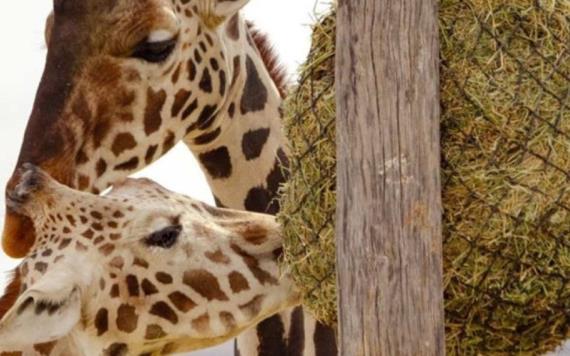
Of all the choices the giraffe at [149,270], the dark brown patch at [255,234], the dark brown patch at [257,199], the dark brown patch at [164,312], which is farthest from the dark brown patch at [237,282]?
the dark brown patch at [257,199]

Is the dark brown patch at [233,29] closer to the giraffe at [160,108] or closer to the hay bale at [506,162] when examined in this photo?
the giraffe at [160,108]

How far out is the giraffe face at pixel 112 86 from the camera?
697 cm

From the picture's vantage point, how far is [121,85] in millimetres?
7090

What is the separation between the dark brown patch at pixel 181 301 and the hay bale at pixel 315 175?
96 cm

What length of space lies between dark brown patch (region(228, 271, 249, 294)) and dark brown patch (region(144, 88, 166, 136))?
1.07 metres

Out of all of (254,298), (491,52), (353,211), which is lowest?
(254,298)

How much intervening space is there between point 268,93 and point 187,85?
1.43 ft

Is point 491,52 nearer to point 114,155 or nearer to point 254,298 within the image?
point 254,298

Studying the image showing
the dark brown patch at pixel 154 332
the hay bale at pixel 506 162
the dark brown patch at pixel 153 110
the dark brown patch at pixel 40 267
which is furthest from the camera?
the dark brown patch at pixel 153 110

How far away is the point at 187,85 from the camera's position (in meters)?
7.34

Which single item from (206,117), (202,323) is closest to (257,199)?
(206,117)

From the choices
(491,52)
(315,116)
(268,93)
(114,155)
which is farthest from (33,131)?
(491,52)

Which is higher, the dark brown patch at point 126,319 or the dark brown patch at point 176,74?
the dark brown patch at point 176,74

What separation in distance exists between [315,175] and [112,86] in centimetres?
194
